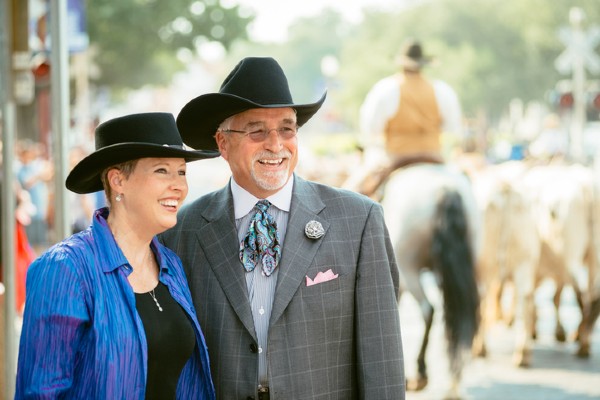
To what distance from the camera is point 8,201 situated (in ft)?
15.9

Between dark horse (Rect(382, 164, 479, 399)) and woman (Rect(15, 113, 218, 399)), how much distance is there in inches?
179

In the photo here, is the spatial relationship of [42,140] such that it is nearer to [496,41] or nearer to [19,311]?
[19,311]

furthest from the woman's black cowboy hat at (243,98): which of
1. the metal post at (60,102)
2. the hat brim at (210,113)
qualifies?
the metal post at (60,102)

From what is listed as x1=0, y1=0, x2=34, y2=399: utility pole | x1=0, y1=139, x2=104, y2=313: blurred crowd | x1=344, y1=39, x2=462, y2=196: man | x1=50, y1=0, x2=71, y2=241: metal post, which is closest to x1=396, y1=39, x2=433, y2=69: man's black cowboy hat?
x1=344, y1=39, x2=462, y2=196: man

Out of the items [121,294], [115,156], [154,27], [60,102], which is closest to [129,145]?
[115,156]

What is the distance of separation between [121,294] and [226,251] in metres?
0.52

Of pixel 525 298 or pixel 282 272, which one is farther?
pixel 525 298

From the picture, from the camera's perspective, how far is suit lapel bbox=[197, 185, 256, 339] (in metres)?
3.34

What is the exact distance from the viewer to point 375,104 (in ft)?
27.5

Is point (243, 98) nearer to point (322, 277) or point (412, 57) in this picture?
point (322, 277)

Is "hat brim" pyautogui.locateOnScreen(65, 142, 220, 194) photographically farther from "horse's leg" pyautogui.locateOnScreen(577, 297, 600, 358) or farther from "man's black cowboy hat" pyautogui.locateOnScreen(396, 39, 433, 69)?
"horse's leg" pyautogui.locateOnScreen(577, 297, 600, 358)

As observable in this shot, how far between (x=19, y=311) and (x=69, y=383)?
7761 millimetres

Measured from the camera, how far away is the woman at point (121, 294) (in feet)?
9.54

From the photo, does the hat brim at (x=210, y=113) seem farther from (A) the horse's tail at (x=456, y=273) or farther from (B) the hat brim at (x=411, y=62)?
(B) the hat brim at (x=411, y=62)
